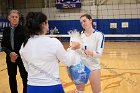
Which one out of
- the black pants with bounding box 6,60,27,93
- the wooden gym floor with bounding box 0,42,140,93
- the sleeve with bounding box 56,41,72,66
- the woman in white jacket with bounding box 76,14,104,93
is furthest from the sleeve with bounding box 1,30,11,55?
the sleeve with bounding box 56,41,72,66

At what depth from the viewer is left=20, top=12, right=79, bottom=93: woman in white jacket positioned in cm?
216

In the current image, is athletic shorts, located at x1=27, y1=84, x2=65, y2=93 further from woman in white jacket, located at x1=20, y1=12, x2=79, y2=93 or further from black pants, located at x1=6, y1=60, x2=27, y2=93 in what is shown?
black pants, located at x1=6, y1=60, x2=27, y2=93

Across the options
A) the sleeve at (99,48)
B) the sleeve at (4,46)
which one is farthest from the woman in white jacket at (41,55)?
the sleeve at (4,46)

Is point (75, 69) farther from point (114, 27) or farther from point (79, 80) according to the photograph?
point (114, 27)

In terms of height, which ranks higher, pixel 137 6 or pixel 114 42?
pixel 137 6

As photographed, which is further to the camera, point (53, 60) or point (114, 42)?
point (114, 42)

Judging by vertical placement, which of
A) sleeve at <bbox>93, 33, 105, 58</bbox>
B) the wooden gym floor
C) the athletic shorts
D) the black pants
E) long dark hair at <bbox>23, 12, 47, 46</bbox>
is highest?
long dark hair at <bbox>23, 12, 47, 46</bbox>

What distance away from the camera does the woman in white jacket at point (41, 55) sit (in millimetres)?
2162

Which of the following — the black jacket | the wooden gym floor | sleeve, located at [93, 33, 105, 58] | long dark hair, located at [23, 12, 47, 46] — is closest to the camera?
long dark hair, located at [23, 12, 47, 46]

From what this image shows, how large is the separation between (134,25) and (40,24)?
1405cm

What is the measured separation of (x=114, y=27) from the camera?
15703mm

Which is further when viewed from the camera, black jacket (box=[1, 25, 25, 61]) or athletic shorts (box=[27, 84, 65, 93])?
black jacket (box=[1, 25, 25, 61])

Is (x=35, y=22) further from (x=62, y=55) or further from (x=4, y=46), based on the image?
(x=4, y=46)

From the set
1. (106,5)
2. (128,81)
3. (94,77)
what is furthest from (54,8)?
(94,77)
